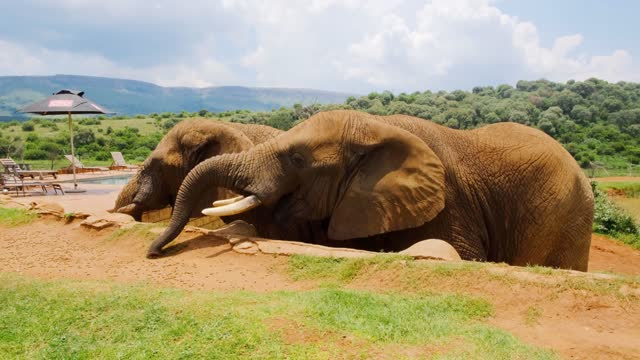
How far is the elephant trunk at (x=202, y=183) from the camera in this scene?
809 cm

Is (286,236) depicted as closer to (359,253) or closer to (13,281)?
(359,253)

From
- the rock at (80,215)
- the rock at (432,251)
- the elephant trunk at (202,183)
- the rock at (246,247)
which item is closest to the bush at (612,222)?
the rock at (432,251)

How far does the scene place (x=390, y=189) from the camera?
7.84 meters

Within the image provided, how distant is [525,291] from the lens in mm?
5473

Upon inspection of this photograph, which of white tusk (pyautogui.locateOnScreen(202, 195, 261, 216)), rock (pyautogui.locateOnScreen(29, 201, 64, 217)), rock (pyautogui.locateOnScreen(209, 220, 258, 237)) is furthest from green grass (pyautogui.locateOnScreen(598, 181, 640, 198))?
white tusk (pyautogui.locateOnScreen(202, 195, 261, 216))

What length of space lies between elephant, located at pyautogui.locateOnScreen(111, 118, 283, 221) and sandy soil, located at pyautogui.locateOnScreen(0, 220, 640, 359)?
1.32 meters

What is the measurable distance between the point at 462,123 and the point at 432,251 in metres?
50.2

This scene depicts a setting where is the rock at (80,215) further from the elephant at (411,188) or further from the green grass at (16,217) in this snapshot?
the elephant at (411,188)

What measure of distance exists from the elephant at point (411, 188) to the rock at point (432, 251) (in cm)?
83

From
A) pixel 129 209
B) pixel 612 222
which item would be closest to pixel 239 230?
pixel 129 209

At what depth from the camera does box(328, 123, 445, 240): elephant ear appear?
7.80 m

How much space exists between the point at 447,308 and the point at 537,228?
3.54 meters

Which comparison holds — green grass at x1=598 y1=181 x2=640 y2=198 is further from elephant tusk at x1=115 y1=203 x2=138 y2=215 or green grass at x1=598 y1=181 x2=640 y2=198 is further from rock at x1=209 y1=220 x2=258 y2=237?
rock at x1=209 y1=220 x2=258 y2=237

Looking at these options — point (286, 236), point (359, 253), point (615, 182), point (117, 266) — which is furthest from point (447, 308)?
point (615, 182)
